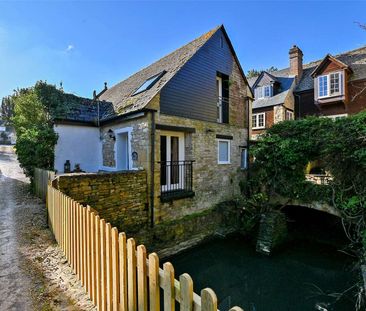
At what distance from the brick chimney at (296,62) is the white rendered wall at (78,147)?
777 inches

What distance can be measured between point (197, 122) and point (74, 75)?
9999 millimetres

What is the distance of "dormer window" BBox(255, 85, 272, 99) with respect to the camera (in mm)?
21375

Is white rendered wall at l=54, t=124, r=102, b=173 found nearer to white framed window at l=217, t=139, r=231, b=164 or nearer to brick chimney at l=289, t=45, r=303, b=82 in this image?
white framed window at l=217, t=139, r=231, b=164

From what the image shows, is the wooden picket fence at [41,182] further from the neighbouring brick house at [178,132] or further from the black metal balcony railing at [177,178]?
the black metal balcony railing at [177,178]

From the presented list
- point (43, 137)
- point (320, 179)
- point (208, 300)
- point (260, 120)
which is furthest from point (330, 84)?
point (208, 300)

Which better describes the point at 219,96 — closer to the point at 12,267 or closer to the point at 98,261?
the point at 98,261

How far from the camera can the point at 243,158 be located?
12.8 metres

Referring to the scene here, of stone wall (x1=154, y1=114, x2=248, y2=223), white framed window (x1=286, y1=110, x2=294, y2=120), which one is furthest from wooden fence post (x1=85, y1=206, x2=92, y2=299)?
white framed window (x1=286, y1=110, x2=294, y2=120)

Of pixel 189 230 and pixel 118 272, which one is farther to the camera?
pixel 189 230

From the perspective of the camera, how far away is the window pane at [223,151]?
447 inches

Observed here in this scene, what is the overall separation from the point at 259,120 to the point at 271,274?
16.5 meters

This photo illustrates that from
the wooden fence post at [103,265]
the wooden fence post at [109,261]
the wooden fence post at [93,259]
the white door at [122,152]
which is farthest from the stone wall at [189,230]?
the wooden fence post at [109,261]

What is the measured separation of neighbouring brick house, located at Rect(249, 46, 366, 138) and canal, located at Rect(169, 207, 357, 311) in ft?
39.7

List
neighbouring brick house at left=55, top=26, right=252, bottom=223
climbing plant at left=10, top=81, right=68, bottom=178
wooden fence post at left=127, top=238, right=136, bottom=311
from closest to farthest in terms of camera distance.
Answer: wooden fence post at left=127, top=238, right=136, bottom=311 → neighbouring brick house at left=55, top=26, right=252, bottom=223 → climbing plant at left=10, top=81, right=68, bottom=178
